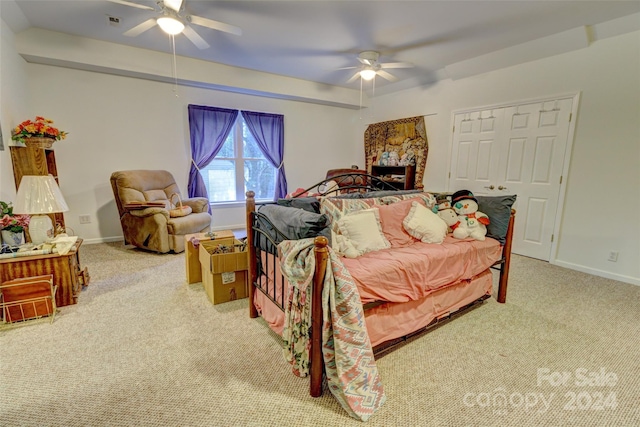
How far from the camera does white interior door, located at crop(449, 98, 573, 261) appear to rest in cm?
350

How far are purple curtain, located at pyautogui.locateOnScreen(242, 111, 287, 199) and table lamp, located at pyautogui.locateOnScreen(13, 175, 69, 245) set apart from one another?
3209 mm

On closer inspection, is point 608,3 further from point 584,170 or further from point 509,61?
point 584,170

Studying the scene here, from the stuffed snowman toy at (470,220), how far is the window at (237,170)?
12.0 feet

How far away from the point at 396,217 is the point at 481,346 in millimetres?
1097

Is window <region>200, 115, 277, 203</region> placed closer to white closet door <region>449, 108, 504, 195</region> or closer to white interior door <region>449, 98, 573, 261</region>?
white closet door <region>449, 108, 504, 195</region>

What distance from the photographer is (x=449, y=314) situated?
7.18 feet

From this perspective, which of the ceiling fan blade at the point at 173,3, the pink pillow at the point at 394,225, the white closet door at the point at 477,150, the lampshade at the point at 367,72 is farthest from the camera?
the white closet door at the point at 477,150

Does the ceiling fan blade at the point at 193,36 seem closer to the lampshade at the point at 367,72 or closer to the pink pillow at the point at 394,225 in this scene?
the lampshade at the point at 367,72

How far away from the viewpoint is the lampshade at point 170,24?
2506mm

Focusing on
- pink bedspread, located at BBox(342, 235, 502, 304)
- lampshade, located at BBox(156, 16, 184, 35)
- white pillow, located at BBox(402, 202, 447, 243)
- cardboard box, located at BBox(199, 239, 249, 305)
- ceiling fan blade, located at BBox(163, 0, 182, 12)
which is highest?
ceiling fan blade, located at BBox(163, 0, 182, 12)

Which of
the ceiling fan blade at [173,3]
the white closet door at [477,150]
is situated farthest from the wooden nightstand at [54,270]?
the white closet door at [477,150]

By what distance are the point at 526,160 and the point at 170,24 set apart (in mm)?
4290

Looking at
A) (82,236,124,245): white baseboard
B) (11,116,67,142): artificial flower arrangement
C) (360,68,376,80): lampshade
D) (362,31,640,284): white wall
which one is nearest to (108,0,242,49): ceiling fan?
(11,116,67,142): artificial flower arrangement

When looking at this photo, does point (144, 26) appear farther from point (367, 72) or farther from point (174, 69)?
point (367, 72)
